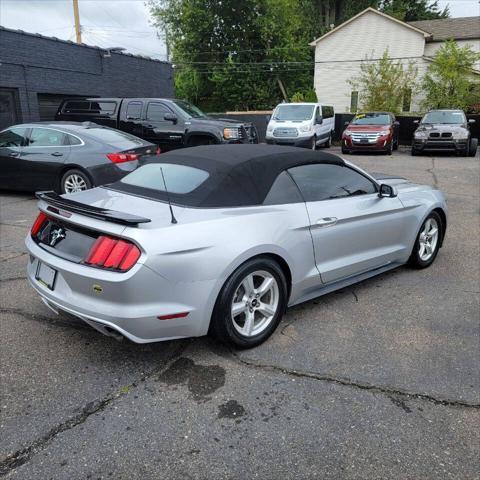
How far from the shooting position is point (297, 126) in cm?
1806

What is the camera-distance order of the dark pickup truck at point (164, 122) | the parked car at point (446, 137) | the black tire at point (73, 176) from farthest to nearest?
the parked car at point (446, 137), the dark pickup truck at point (164, 122), the black tire at point (73, 176)

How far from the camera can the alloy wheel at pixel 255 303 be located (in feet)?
11.2

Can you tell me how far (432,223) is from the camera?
5406 mm

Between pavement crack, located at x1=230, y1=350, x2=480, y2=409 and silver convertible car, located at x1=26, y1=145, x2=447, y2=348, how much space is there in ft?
0.89

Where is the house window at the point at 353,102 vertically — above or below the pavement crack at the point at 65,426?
above

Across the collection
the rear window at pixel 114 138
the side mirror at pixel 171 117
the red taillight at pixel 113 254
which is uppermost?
the side mirror at pixel 171 117

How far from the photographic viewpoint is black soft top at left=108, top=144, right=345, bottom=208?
3504 millimetres

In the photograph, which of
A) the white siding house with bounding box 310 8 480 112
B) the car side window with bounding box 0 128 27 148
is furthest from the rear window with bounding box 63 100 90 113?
the white siding house with bounding box 310 8 480 112

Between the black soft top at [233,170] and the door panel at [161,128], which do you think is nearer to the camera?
the black soft top at [233,170]

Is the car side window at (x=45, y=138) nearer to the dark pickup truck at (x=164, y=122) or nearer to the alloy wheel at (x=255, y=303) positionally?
the dark pickup truck at (x=164, y=122)

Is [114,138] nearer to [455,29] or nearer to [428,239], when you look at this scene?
[428,239]

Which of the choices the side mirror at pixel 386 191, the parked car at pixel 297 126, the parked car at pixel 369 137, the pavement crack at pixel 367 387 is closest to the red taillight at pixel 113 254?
the pavement crack at pixel 367 387

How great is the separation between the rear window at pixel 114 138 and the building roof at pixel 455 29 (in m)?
27.8

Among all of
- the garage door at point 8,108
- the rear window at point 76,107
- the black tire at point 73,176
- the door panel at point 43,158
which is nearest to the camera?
the black tire at point 73,176
